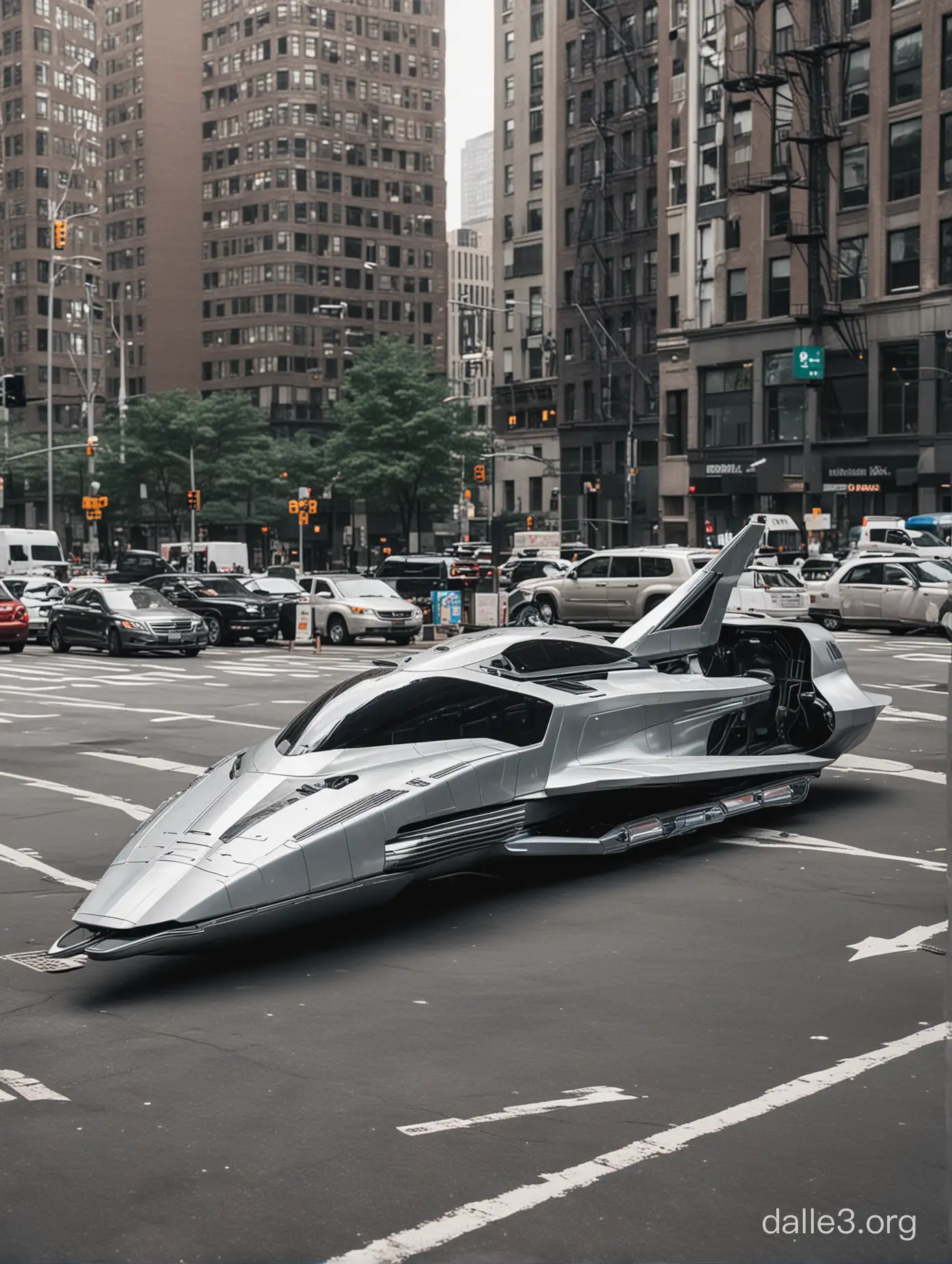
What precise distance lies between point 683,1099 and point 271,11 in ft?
476

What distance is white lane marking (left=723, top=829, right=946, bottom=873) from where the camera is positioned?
11703 millimetres

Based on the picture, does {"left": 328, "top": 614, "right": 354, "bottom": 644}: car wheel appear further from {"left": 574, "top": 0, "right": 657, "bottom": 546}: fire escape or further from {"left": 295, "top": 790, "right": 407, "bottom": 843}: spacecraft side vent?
{"left": 574, "top": 0, "right": 657, "bottom": 546}: fire escape

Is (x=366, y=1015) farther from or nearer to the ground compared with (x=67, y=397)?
nearer to the ground

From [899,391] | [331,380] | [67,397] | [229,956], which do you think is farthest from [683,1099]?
[67,397]

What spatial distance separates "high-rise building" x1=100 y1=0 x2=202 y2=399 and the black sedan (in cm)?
11117

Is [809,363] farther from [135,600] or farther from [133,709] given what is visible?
[133,709]

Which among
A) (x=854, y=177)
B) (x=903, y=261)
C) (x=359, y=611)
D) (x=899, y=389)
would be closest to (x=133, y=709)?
(x=359, y=611)

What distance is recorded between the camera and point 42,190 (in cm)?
14525

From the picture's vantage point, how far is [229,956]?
9141mm

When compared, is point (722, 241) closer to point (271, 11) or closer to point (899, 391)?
point (899, 391)

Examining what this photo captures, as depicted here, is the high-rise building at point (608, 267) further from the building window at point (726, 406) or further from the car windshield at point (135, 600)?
the car windshield at point (135, 600)

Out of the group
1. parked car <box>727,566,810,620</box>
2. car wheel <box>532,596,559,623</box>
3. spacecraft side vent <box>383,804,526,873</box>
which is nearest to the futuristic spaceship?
spacecraft side vent <box>383,804,526,873</box>

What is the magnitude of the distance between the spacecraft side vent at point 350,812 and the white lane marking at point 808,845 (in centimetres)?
361

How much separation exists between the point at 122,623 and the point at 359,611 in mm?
6096
